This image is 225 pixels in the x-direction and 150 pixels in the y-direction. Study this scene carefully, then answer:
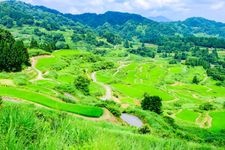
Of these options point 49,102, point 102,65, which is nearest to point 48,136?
point 49,102

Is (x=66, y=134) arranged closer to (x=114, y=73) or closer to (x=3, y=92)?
(x=3, y=92)

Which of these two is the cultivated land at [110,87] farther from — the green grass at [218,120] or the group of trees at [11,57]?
the group of trees at [11,57]

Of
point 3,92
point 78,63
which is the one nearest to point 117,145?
point 3,92

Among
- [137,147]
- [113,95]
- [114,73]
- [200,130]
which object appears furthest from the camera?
[114,73]

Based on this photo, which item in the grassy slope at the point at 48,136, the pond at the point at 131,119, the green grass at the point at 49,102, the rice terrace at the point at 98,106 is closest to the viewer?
the grassy slope at the point at 48,136

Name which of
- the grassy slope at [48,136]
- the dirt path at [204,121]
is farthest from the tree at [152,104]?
the grassy slope at [48,136]
